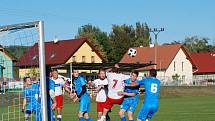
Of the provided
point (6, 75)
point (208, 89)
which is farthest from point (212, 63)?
point (6, 75)

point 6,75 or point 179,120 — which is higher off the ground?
point 6,75

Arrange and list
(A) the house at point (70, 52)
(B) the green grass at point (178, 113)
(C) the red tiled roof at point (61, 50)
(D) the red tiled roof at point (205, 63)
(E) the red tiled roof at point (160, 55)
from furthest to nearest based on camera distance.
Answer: (D) the red tiled roof at point (205, 63) → (E) the red tiled roof at point (160, 55) → (A) the house at point (70, 52) → (C) the red tiled roof at point (61, 50) → (B) the green grass at point (178, 113)

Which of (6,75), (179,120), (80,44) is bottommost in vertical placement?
(179,120)

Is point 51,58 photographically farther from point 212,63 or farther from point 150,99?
point 150,99

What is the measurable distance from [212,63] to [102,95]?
91556mm

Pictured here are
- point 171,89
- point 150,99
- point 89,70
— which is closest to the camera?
point 150,99

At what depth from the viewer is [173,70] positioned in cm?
9656

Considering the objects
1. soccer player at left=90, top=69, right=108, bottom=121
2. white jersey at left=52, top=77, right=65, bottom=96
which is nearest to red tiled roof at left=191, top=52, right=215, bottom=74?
white jersey at left=52, top=77, right=65, bottom=96

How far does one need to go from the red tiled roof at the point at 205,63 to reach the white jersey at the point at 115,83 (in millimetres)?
88817

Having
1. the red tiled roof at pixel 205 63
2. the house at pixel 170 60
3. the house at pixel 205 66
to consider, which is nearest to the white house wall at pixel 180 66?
the house at pixel 170 60

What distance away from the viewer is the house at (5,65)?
525 inches

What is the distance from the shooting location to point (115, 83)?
17.7 meters

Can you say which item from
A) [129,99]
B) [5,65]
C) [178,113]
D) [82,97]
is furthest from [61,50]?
[5,65]

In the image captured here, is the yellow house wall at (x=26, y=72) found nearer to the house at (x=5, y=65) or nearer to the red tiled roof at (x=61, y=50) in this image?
the house at (x=5, y=65)
